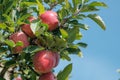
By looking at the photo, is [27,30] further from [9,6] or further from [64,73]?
[64,73]

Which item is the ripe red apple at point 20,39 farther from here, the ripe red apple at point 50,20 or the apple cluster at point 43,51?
the ripe red apple at point 50,20

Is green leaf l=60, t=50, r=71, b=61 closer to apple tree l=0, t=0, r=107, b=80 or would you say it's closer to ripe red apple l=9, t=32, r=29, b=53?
apple tree l=0, t=0, r=107, b=80

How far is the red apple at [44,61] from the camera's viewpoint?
2.11 meters

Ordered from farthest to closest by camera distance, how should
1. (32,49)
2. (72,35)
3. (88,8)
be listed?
(88,8), (72,35), (32,49)

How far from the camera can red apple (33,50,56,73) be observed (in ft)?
6.91

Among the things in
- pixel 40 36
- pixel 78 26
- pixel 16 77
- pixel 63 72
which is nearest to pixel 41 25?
pixel 40 36

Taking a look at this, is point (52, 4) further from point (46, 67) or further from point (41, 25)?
point (46, 67)

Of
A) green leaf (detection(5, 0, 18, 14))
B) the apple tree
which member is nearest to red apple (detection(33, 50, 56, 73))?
the apple tree

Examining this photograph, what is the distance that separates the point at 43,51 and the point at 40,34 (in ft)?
0.30

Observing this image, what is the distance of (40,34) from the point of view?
2.13 m

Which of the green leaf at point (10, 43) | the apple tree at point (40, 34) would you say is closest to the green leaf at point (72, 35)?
the apple tree at point (40, 34)

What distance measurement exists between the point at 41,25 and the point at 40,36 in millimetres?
59

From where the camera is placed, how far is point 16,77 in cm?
262

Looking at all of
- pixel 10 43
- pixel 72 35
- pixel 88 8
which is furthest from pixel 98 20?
pixel 10 43
